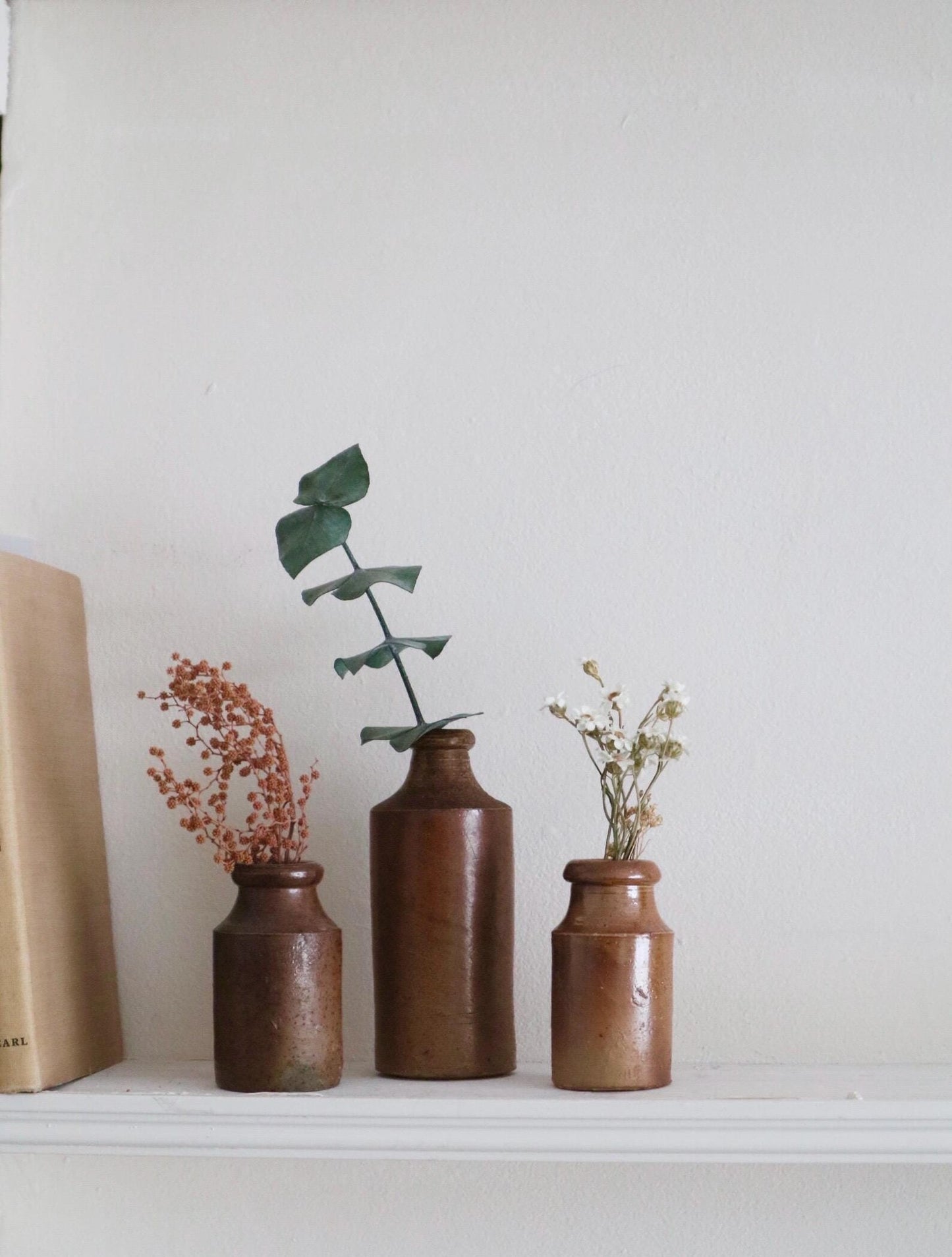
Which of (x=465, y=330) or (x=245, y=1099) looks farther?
(x=465, y=330)

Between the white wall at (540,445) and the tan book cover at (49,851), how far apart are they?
0.14 feet

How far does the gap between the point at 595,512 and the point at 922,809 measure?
0.34 meters

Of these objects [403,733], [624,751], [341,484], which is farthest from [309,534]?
[624,751]

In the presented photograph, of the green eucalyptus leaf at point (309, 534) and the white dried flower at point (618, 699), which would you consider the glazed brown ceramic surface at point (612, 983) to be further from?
the green eucalyptus leaf at point (309, 534)

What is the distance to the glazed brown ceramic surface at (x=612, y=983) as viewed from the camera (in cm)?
76

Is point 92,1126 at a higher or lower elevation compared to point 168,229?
lower

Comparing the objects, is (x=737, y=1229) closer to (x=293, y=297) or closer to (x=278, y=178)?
(x=293, y=297)

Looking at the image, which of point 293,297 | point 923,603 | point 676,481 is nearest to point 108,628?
point 293,297

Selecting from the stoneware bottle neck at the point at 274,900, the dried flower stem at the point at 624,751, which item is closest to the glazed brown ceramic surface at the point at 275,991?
the stoneware bottle neck at the point at 274,900

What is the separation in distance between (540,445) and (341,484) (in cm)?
20

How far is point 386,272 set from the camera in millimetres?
997

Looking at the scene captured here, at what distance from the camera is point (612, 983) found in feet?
2.51

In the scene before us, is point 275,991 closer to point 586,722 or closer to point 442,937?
point 442,937

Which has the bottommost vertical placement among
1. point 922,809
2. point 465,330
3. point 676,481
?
point 922,809
